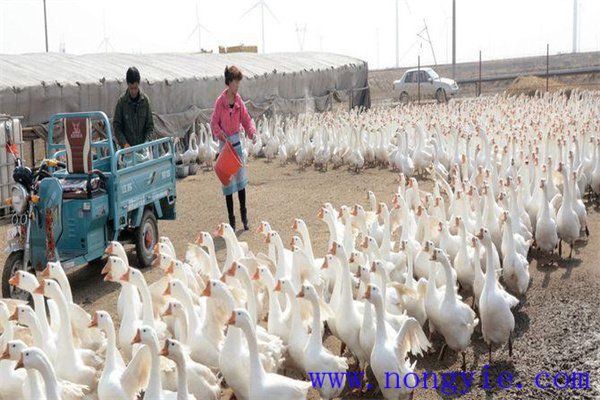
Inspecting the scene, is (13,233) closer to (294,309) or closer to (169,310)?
(169,310)

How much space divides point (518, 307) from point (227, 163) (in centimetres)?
391

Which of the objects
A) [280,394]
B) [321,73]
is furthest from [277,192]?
[321,73]

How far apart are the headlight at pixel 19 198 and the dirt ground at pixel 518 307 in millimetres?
1105

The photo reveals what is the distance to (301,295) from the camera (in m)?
5.14

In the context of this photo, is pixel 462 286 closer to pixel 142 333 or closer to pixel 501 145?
pixel 142 333

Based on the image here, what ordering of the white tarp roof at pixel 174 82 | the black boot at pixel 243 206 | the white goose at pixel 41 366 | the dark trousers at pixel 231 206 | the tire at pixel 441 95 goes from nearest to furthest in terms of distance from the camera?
1. the white goose at pixel 41 366
2. the dark trousers at pixel 231 206
3. the black boot at pixel 243 206
4. the white tarp roof at pixel 174 82
5. the tire at pixel 441 95

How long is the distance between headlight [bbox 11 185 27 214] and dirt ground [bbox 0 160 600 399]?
3.63ft

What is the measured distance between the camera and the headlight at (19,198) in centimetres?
654

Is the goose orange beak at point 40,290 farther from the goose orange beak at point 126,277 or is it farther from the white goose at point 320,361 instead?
the white goose at point 320,361

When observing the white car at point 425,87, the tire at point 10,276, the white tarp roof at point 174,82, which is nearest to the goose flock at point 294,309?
the tire at point 10,276

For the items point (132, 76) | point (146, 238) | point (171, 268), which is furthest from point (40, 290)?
point (132, 76)

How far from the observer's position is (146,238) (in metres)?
8.25

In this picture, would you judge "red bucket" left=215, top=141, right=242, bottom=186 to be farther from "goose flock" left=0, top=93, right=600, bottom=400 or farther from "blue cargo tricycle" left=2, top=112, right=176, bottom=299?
"goose flock" left=0, top=93, right=600, bottom=400

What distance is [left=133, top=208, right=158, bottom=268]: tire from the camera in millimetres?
8039
